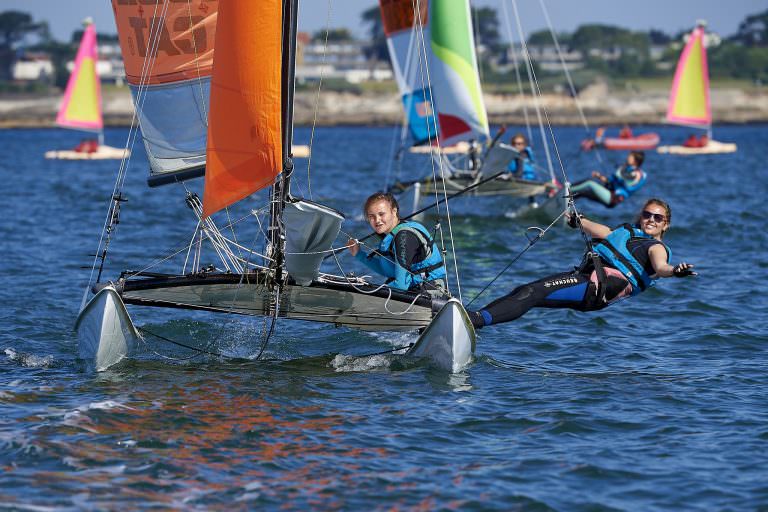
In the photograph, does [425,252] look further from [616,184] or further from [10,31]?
[10,31]

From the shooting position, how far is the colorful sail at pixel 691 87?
48.2m

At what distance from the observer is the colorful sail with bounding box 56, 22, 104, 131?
1663 inches

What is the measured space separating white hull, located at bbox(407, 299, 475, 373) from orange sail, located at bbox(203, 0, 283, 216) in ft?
5.26

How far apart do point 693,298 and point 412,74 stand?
9577mm

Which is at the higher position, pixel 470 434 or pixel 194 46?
pixel 194 46

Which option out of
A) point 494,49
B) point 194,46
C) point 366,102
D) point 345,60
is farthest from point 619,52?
point 194,46

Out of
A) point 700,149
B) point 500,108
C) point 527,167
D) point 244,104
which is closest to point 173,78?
point 244,104

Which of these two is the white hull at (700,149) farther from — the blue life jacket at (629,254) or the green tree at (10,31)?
the green tree at (10,31)

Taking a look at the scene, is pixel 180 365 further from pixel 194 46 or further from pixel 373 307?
pixel 194 46

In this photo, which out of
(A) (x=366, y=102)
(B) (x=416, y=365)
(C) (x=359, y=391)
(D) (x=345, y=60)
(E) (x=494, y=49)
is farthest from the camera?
(D) (x=345, y=60)

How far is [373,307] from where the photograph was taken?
28.8 ft

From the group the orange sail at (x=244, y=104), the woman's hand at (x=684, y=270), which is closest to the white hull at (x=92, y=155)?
the orange sail at (x=244, y=104)

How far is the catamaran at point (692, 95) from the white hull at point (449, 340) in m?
41.9

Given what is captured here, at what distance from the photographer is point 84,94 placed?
4319 centimetres
